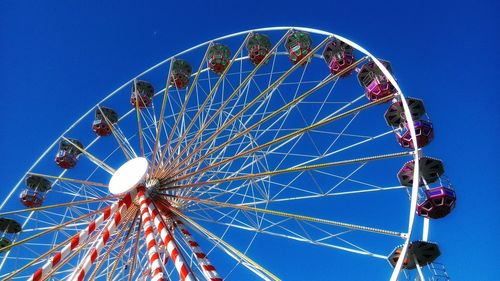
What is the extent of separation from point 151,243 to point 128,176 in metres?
2.95

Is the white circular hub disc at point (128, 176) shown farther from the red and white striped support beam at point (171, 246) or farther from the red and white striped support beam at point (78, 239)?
the red and white striped support beam at point (171, 246)

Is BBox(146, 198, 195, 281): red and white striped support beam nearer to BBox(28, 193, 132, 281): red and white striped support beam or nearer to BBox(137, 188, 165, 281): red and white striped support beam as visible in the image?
BBox(137, 188, 165, 281): red and white striped support beam

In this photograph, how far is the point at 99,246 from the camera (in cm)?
975

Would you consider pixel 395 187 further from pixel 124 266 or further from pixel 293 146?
pixel 124 266

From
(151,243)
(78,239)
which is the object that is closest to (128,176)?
(78,239)

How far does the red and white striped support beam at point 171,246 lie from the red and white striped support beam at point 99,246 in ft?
2.13

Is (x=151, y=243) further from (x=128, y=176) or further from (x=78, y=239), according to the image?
(x=128, y=176)

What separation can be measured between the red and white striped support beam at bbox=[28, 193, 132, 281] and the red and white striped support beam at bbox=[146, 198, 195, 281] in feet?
1.90

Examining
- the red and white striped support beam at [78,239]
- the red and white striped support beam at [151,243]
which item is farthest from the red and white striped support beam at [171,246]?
the red and white striped support beam at [78,239]

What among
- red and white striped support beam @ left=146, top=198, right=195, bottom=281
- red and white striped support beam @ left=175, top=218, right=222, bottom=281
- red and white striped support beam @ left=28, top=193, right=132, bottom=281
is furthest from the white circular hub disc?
red and white striped support beam @ left=175, top=218, right=222, bottom=281

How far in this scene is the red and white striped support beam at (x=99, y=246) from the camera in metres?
9.16

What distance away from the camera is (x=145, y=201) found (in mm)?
10727

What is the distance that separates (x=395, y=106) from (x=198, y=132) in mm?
5688

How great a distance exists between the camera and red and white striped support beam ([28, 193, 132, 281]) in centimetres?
929
